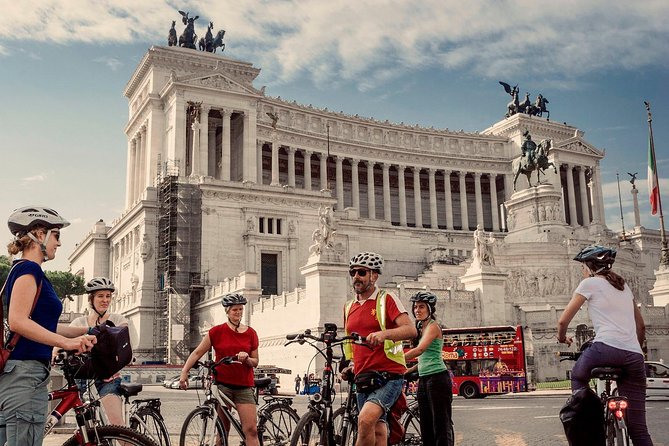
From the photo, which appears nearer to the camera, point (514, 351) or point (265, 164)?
point (514, 351)

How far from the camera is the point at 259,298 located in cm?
4478

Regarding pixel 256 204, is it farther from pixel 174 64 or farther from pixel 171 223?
pixel 174 64

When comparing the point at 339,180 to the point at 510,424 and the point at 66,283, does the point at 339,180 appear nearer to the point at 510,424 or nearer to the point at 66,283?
the point at 66,283

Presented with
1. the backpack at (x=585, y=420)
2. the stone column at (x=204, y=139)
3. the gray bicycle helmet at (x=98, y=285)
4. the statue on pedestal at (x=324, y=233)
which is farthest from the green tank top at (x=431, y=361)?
the stone column at (x=204, y=139)

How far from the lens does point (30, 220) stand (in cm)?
630

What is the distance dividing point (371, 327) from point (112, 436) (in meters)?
3.08

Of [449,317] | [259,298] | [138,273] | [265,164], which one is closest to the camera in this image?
[449,317]

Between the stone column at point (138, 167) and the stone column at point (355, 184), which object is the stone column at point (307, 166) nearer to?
the stone column at point (355, 184)

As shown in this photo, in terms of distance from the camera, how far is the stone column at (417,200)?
3620 inches

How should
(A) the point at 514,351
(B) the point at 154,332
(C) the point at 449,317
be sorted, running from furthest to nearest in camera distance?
(B) the point at 154,332 < (C) the point at 449,317 < (A) the point at 514,351

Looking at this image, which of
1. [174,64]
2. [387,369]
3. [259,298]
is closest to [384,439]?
[387,369]

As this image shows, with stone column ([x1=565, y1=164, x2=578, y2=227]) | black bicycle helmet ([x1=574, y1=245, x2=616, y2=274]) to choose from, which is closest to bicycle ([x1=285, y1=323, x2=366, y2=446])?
black bicycle helmet ([x1=574, y1=245, x2=616, y2=274])

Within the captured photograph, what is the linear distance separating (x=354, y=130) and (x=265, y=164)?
42.9ft

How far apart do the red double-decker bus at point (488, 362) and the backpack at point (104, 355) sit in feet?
88.1
